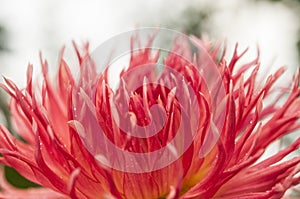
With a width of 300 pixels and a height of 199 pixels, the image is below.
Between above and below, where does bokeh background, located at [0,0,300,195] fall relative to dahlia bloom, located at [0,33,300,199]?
above

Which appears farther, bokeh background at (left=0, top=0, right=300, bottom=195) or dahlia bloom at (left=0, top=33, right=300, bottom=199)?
bokeh background at (left=0, top=0, right=300, bottom=195)

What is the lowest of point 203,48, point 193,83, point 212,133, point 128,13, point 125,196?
point 125,196

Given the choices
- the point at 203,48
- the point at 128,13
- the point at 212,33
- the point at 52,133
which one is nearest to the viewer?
the point at 52,133

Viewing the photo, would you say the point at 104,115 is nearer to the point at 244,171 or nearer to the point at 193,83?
the point at 193,83

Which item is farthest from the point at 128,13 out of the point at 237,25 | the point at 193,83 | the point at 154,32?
the point at 193,83
